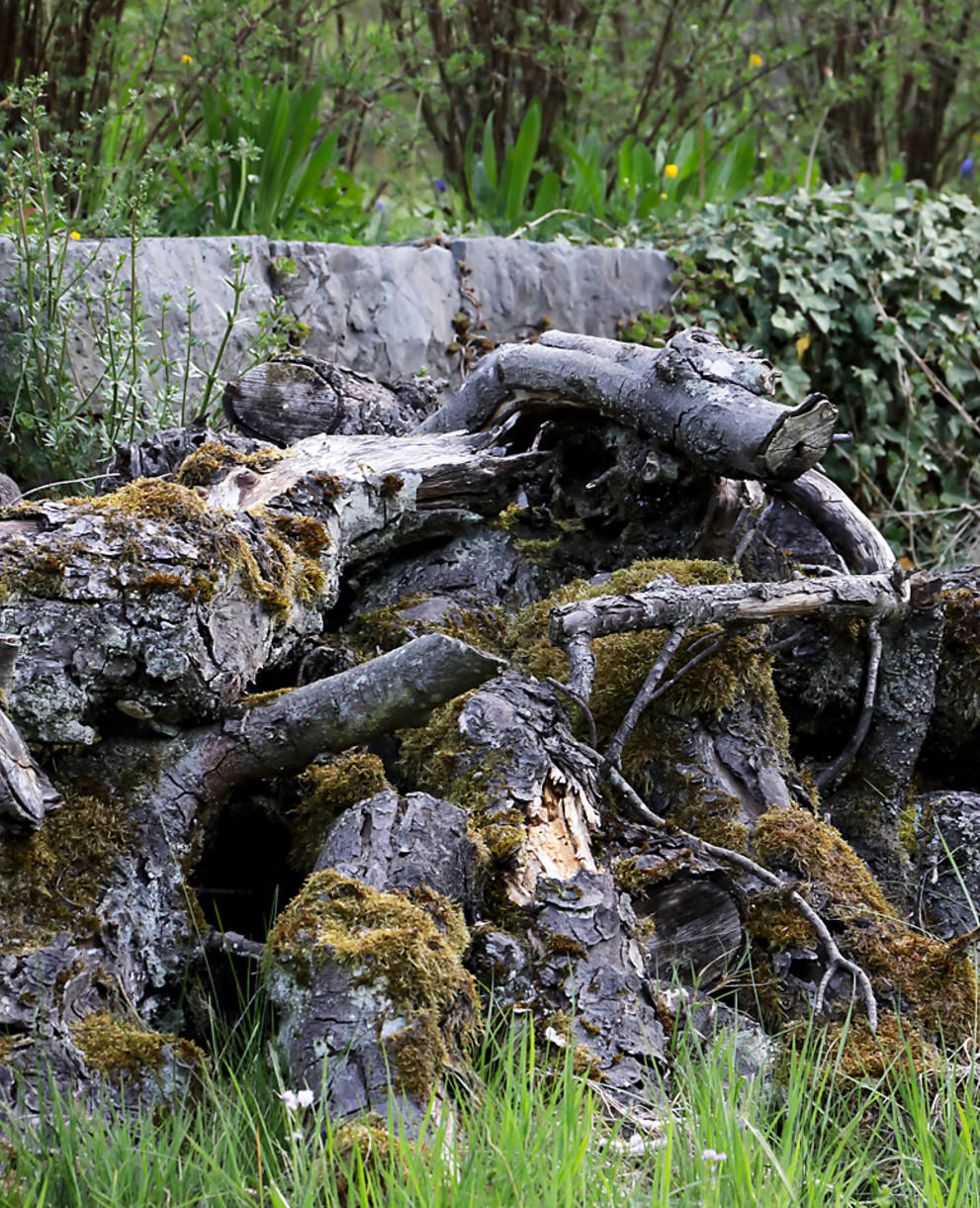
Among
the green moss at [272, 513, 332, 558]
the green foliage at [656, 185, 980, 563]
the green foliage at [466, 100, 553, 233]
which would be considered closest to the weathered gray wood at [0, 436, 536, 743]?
the green moss at [272, 513, 332, 558]

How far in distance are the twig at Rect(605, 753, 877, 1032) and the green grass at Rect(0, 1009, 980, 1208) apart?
0.22 metres

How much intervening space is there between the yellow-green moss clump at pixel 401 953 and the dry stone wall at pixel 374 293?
8.28ft

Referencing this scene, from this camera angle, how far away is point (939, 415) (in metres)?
6.05

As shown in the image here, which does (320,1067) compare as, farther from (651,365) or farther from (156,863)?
(651,365)

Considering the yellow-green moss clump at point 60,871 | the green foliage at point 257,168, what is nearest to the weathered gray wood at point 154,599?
the yellow-green moss clump at point 60,871

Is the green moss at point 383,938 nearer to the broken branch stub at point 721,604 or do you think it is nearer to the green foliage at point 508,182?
the broken branch stub at point 721,604

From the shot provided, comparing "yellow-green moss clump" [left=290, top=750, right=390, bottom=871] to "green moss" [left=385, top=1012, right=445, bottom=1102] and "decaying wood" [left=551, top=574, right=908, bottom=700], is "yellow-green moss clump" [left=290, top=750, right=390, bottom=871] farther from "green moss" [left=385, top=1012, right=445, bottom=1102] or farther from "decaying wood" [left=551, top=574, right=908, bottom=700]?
"green moss" [left=385, top=1012, right=445, bottom=1102]

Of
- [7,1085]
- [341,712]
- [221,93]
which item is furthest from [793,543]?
[221,93]

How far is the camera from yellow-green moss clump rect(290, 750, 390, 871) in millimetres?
2320

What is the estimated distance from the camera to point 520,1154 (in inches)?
60.8

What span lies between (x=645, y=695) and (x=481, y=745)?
36 centimetres

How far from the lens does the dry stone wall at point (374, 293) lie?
4.38 metres

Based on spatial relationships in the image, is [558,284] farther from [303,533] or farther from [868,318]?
[303,533]

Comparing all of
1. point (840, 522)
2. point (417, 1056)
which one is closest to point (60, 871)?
point (417, 1056)
